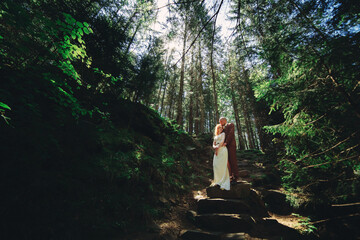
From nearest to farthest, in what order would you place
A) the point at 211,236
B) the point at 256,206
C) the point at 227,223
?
1. the point at 211,236
2. the point at 227,223
3. the point at 256,206

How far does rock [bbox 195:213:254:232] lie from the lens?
358 centimetres

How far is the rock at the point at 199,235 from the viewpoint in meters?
3.20

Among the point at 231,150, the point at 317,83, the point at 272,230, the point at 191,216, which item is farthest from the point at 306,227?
the point at 317,83

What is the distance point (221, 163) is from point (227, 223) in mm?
1741

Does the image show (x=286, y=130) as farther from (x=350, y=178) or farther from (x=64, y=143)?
(x=64, y=143)

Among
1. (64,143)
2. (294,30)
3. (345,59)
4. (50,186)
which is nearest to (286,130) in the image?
(345,59)

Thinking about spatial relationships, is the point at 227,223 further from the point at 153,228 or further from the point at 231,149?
the point at 231,149

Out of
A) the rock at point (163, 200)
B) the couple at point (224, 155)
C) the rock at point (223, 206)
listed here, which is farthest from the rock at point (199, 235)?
the couple at point (224, 155)

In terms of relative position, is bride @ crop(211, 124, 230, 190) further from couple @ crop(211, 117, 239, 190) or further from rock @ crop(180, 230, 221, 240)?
rock @ crop(180, 230, 221, 240)

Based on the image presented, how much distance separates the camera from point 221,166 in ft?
16.0

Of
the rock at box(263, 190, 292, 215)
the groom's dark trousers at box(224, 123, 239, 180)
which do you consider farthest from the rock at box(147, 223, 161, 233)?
the rock at box(263, 190, 292, 215)

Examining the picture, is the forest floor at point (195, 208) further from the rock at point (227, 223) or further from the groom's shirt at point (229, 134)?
the groom's shirt at point (229, 134)

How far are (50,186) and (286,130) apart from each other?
5.34 m

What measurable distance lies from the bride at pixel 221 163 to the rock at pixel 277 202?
176 cm
